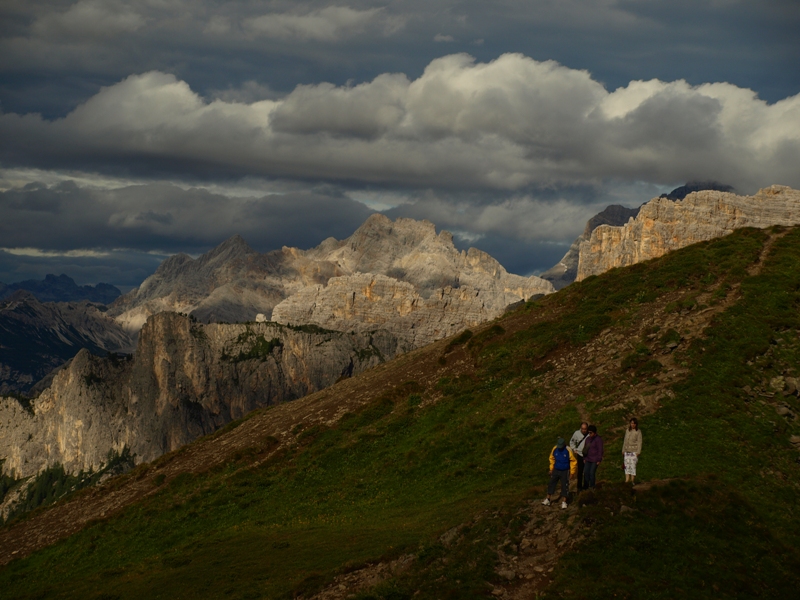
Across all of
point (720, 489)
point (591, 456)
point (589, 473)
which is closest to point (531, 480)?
point (589, 473)

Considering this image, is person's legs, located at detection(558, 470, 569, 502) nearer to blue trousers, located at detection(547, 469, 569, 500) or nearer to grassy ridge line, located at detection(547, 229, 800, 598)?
blue trousers, located at detection(547, 469, 569, 500)

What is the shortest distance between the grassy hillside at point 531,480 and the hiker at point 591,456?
1.07 meters

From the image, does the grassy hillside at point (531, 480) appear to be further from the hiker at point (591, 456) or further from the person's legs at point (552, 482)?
the hiker at point (591, 456)

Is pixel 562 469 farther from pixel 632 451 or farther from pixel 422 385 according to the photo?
pixel 422 385

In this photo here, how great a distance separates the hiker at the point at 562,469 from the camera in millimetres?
30906

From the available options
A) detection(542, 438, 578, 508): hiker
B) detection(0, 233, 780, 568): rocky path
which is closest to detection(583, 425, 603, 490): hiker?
detection(542, 438, 578, 508): hiker

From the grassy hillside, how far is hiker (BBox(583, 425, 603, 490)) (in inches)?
42.2

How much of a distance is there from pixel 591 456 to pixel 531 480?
6.84m

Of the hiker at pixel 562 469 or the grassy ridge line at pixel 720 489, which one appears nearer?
the grassy ridge line at pixel 720 489

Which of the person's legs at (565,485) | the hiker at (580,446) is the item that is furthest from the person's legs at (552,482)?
the hiker at (580,446)

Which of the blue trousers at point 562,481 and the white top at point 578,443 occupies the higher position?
the white top at point 578,443

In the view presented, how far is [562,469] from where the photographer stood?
1225 inches

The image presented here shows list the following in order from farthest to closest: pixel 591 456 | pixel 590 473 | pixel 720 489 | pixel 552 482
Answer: pixel 590 473 < pixel 591 456 < pixel 552 482 < pixel 720 489

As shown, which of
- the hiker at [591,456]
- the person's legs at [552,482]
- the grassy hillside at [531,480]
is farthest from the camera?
the hiker at [591,456]
